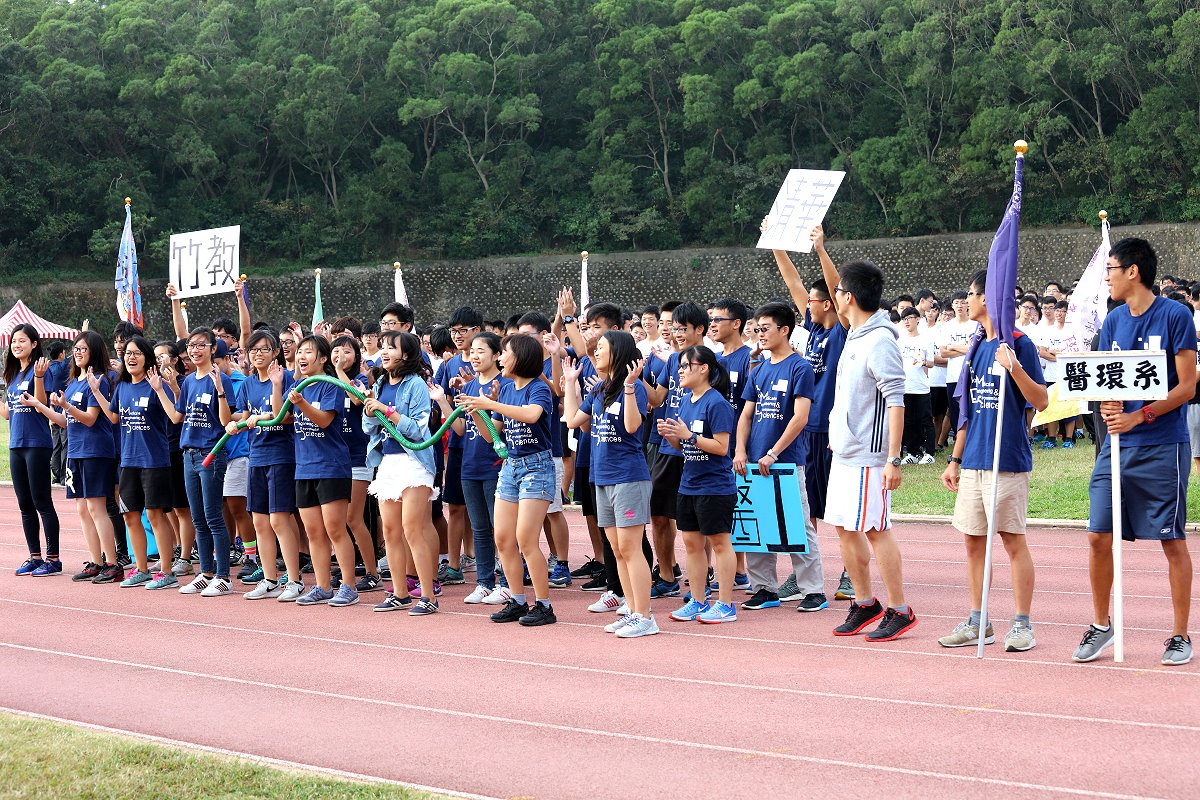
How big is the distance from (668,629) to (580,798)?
3.02m

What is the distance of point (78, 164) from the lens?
50.1 metres

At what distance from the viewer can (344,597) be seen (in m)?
→ 8.80

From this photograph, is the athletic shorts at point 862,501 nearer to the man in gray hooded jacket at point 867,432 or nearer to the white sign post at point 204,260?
the man in gray hooded jacket at point 867,432

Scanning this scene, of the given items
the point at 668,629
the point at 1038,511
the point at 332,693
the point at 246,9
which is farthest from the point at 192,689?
the point at 246,9

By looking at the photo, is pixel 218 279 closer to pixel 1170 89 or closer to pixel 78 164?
pixel 1170 89

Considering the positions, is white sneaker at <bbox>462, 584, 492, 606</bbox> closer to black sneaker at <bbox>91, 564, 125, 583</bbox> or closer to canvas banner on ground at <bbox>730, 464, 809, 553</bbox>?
canvas banner on ground at <bbox>730, 464, 809, 553</bbox>

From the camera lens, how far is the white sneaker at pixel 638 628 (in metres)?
7.34

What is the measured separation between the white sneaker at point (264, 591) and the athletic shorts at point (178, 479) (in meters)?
1.18

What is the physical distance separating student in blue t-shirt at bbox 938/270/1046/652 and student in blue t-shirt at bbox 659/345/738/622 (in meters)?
1.50

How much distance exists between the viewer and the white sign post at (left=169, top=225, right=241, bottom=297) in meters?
13.4

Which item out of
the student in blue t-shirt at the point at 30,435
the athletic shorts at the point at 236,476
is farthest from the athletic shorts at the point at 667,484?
the student in blue t-shirt at the point at 30,435

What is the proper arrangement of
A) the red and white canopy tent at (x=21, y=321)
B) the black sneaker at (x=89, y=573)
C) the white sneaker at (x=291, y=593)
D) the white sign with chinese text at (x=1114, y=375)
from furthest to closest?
the red and white canopy tent at (x=21, y=321), the black sneaker at (x=89, y=573), the white sneaker at (x=291, y=593), the white sign with chinese text at (x=1114, y=375)

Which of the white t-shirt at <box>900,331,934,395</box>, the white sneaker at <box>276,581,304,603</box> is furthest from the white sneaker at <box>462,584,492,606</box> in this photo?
the white t-shirt at <box>900,331,934,395</box>

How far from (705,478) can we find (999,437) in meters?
1.98
